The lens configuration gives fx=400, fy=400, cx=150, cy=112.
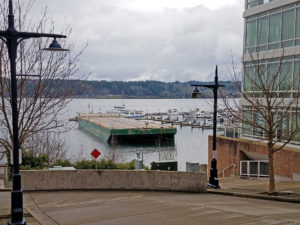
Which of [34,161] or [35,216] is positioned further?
[34,161]

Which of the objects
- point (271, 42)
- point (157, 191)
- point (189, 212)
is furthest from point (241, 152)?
point (189, 212)

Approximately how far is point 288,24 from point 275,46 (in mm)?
1584

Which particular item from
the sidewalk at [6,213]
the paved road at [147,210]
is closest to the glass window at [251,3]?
the paved road at [147,210]

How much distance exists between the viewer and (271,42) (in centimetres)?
2422

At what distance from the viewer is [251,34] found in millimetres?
26266

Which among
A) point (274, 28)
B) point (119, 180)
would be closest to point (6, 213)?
point (119, 180)

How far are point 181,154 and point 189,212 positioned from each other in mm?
51150

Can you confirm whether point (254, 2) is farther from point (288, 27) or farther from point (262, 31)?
point (288, 27)

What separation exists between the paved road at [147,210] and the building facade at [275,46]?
8.98 meters

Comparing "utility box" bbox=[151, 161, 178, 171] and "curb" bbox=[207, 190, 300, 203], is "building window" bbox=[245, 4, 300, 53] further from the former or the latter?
"curb" bbox=[207, 190, 300, 203]

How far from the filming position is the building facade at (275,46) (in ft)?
72.2

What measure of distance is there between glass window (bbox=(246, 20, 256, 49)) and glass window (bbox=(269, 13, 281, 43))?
164 cm

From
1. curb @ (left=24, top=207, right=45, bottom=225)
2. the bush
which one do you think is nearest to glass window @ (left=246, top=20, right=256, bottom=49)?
the bush

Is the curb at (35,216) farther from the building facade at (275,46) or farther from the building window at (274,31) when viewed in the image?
the building window at (274,31)
